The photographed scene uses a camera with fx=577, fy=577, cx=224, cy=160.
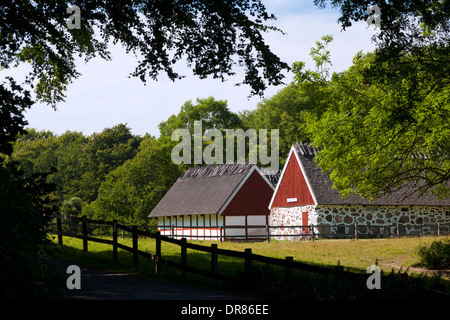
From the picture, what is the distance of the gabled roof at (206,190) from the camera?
4531cm

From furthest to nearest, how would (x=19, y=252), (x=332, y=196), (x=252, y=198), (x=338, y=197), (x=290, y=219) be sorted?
(x=252, y=198)
(x=290, y=219)
(x=338, y=197)
(x=332, y=196)
(x=19, y=252)

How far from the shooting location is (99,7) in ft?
55.1

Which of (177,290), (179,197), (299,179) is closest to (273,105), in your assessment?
(179,197)

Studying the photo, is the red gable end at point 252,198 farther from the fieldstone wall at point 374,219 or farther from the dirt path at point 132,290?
the dirt path at point 132,290

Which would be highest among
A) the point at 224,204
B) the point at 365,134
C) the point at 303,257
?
the point at 365,134

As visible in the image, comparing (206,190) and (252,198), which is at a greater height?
(206,190)

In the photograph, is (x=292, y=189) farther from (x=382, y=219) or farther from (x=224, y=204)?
(x=382, y=219)

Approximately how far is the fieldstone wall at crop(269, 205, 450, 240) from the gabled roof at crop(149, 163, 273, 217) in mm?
6523

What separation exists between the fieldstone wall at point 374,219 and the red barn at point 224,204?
17.1ft

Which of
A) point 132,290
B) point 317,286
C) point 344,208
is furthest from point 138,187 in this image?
point 317,286

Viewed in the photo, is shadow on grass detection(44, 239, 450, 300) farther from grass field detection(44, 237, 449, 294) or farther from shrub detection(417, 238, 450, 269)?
shrub detection(417, 238, 450, 269)

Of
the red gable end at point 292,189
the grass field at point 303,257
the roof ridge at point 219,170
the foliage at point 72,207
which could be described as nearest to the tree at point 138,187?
the foliage at point 72,207

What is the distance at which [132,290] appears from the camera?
11.9m

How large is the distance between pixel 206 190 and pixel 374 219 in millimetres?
15165
